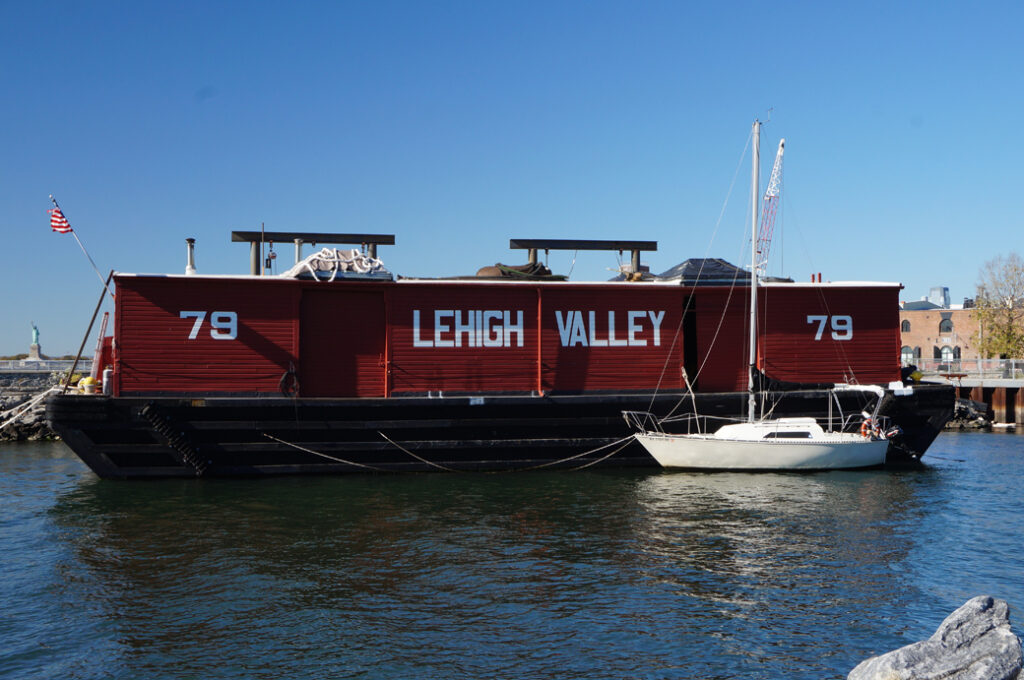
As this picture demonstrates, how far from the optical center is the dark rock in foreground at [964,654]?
7.16 m

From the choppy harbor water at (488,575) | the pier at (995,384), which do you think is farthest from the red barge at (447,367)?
the pier at (995,384)

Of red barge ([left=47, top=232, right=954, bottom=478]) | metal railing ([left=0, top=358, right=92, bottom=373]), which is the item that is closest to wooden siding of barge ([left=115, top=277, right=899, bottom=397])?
red barge ([left=47, top=232, right=954, bottom=478])

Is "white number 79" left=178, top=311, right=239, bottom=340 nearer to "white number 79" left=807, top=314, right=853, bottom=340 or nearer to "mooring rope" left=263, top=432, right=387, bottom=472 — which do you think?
"mooring rope" left=263, top=432, right=387, bottom=472

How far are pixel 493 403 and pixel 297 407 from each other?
17.1 ft

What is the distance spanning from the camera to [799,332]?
2403 cm

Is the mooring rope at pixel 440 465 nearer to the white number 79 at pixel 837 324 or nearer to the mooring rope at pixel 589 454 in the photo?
the mooring rope at pixel 589 454

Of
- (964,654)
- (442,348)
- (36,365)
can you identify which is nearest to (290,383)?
(442,348)

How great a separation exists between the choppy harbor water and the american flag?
21.8ft

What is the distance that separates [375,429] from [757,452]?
10.6 m

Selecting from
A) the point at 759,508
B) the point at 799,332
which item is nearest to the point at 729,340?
the point at 799,332

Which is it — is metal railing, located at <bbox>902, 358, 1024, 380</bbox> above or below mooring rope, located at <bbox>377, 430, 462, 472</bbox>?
above

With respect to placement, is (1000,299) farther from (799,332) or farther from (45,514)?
(45,514)

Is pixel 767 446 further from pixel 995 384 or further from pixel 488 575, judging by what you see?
pixel 995 384

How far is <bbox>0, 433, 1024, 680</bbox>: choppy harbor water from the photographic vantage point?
9.68 meters
